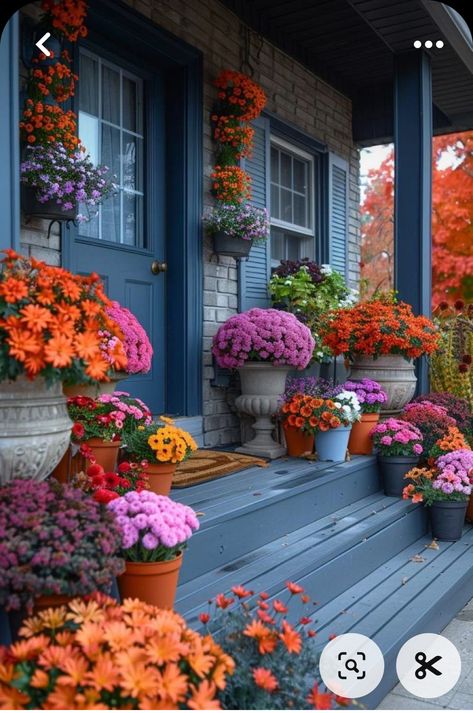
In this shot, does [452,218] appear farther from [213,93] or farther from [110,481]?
[110,481]

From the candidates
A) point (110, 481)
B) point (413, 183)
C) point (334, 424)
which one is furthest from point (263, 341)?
point (413, 183)

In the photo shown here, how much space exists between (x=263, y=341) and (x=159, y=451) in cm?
146

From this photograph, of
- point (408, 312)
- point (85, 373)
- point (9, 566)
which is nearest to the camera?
point (9, 566)

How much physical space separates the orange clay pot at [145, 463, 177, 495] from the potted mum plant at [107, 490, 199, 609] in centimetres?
67

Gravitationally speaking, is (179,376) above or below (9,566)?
above

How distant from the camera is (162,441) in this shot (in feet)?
9.11

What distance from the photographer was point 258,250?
5.10 meters

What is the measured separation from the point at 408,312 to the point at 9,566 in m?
3.68

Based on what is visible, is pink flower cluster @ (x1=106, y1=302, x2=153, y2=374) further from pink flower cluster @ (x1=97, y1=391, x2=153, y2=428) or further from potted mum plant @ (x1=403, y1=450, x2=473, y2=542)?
potted mum plant @ (x1=403, y1=450, x2=473, y2=542)

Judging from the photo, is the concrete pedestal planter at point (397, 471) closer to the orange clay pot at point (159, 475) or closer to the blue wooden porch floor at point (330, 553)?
the blue wooden porch floor at point (330, 553)

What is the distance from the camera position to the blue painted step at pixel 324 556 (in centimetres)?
254

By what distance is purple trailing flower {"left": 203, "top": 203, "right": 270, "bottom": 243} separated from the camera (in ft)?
14.5

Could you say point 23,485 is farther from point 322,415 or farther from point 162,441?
point 322,415

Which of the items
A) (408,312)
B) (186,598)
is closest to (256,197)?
(408,312)
